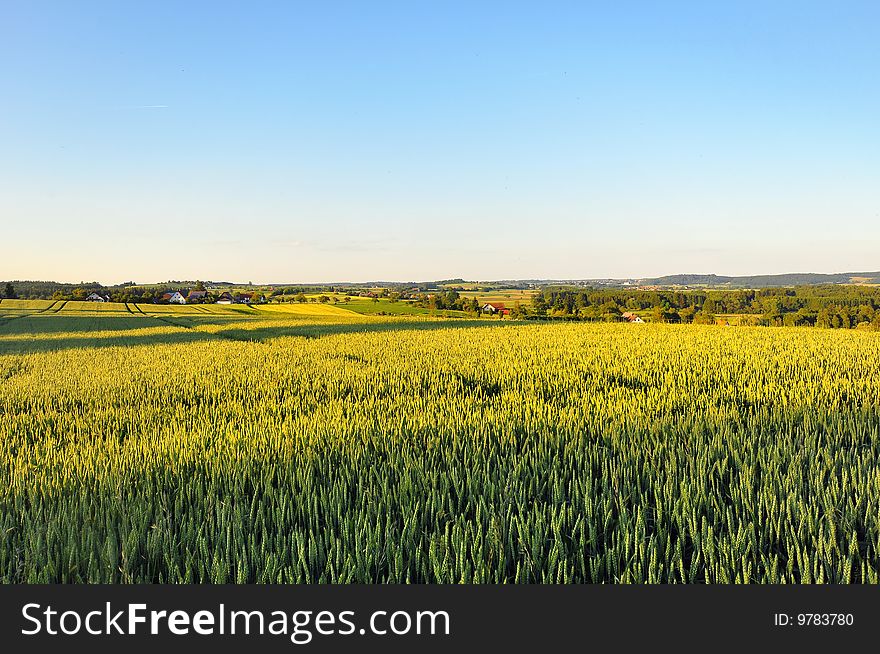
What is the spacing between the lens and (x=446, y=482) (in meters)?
4.18

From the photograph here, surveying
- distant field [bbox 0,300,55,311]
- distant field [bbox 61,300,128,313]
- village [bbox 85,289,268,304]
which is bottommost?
distant field [bbox 61,300,128,313]

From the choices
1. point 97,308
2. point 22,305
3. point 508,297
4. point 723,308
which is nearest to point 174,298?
point 22,305

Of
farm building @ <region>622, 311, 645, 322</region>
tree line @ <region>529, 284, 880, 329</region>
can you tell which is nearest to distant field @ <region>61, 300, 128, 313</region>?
tree line @ <region>529, 284, 880, 329</region>

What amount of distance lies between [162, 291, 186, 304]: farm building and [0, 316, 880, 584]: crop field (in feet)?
356

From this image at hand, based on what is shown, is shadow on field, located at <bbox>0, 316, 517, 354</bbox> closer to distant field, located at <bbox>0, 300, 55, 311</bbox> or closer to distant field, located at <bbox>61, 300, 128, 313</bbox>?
distant field, located at <bbox>61, 300, 128, 313</bbox>

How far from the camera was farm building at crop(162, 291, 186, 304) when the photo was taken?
10842 cm

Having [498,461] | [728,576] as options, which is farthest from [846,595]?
[498,461]

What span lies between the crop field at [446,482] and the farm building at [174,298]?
108 m

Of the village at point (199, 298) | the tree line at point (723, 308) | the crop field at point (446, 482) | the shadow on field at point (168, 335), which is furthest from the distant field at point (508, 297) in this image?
the crop field at point (446, 482)

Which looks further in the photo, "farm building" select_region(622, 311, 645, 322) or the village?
the village

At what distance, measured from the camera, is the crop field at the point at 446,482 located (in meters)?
3.05

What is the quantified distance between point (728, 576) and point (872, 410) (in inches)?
246

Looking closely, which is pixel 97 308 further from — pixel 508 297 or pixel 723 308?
pixel 723 308

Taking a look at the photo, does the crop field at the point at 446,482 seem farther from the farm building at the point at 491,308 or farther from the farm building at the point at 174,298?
the farm building at the point at 174,298
